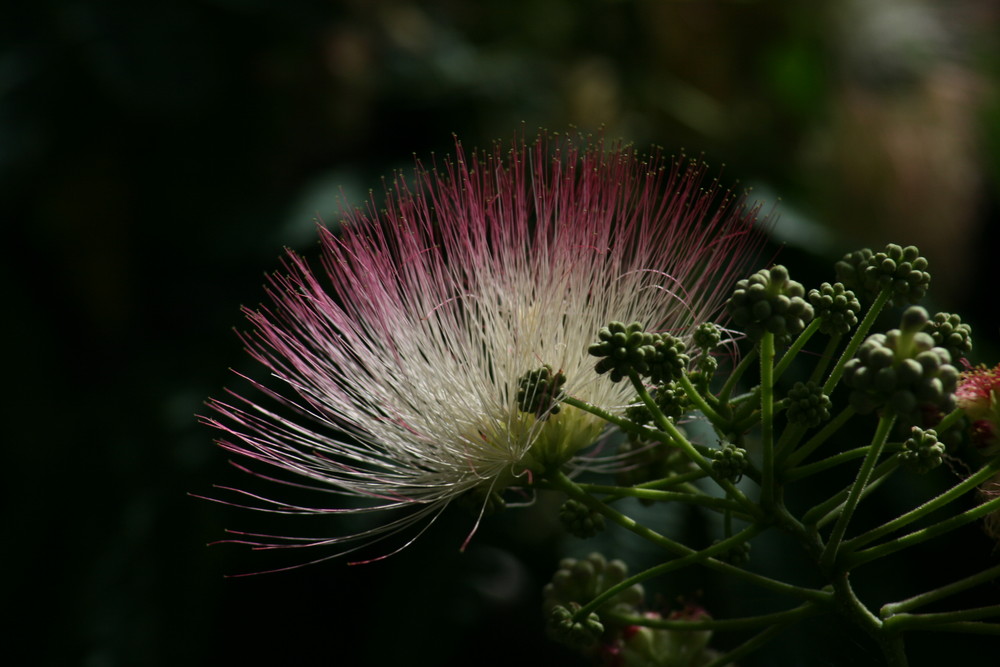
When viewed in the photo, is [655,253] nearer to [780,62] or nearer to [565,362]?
Answer: [565,362]

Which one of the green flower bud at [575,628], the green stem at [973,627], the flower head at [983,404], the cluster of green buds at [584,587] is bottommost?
the green flower bud at [575,628]

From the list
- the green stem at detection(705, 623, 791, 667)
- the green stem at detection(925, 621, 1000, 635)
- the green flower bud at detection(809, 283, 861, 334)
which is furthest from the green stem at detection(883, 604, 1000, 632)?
the green flower bud at detection(809, 283, 861, 334)

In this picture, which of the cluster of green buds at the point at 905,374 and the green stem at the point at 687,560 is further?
the green stem at the point at 687,560

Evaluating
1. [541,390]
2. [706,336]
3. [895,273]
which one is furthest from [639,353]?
[895,273]

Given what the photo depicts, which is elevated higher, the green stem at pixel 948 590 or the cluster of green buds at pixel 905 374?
the cluster of green buds at pixel 905 374

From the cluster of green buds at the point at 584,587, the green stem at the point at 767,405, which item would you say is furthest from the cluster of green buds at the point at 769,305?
the cluster of green buds at the point at 584,587

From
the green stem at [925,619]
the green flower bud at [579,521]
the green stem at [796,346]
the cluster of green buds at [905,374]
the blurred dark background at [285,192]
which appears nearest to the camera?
the cluster of green buds at [905,374]

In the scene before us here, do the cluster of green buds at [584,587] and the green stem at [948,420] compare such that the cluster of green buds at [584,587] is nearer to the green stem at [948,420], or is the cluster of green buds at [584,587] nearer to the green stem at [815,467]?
the green stem at [815,467]
